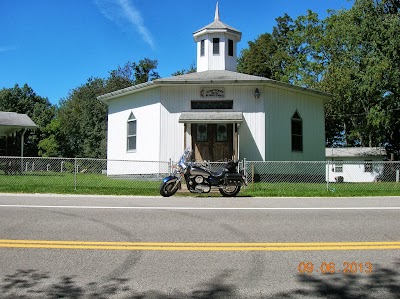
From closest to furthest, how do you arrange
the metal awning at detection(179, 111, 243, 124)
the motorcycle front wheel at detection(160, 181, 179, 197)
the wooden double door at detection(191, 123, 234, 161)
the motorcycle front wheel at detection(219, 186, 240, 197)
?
the motorcycle front wheel at detection(160, 181, 179, 197), the motorcycle front wheel at detection(219, 186, 240, 197), the metal awning at detection(179, 111, 243, 124), the wooden double door at detection(191, 123, 234, 161)

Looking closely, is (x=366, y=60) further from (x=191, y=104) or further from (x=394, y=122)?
(x=191, y=104)

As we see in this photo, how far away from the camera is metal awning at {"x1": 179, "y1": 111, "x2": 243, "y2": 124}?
18922 millimetres

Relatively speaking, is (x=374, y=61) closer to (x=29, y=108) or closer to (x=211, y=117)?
(x=211, y=117)

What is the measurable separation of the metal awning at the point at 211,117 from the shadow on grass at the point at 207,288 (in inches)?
575

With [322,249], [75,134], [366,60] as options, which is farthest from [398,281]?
[75,134]

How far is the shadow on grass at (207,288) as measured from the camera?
13.0ft

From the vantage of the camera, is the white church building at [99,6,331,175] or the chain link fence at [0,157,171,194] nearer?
the chain link fence at [0,157,171,194]

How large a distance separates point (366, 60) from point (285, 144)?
1018 cm

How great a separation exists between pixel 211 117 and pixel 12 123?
60.7 feet

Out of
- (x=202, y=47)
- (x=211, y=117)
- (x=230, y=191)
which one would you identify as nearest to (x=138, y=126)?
(x=211, y=117)

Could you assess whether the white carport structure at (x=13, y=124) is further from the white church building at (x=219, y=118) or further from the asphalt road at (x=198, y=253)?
the asphalt road at (x=198, y=253)

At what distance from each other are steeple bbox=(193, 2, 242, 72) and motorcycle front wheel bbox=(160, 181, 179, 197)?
480 inches

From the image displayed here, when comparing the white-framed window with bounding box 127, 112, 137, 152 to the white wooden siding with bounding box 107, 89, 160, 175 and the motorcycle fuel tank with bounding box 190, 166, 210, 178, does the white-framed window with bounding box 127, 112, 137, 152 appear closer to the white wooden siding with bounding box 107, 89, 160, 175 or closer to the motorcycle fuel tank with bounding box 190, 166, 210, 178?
the white wooden siding with bounding box 107, 89, 160, 175

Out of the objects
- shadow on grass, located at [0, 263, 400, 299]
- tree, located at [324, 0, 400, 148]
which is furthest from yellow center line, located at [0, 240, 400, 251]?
tree, located at [324, 0, 400, 148]
